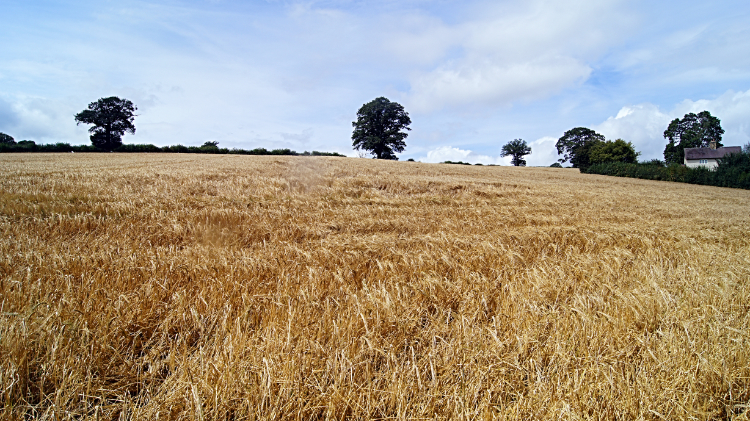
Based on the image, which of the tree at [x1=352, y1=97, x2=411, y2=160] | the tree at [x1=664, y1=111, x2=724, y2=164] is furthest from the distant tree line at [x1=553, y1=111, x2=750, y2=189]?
the tree at [x1=352, y1=97, x2=411, y2=160]

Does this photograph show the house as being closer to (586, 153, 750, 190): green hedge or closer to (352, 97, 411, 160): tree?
(586, 153, 750, 190): green hedge

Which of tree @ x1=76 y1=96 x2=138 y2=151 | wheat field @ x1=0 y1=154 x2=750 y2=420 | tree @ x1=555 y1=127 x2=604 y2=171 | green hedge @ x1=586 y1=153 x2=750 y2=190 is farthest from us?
tree @ x1=555 y1=127 x2=604 y2=171

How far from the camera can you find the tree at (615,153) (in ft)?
239

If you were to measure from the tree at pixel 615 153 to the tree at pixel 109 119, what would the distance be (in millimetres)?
111821

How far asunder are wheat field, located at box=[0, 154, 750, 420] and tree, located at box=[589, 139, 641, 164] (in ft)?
275

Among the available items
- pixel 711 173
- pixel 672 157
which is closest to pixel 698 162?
pixel 672 157

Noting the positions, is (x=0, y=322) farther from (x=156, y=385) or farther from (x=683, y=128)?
(x=683, y=128)

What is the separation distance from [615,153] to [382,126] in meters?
56.0

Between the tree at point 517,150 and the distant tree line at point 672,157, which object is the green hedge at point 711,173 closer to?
the distant tree line at point 672,157

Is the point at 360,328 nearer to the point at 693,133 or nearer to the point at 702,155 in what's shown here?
the point at 702,155

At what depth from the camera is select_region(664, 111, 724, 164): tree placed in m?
82.3

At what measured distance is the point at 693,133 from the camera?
8300cm

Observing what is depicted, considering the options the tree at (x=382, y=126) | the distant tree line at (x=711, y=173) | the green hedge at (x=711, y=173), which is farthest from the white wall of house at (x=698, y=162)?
the tree at (x=382, y=126)

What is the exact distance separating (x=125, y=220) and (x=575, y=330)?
775 cm
